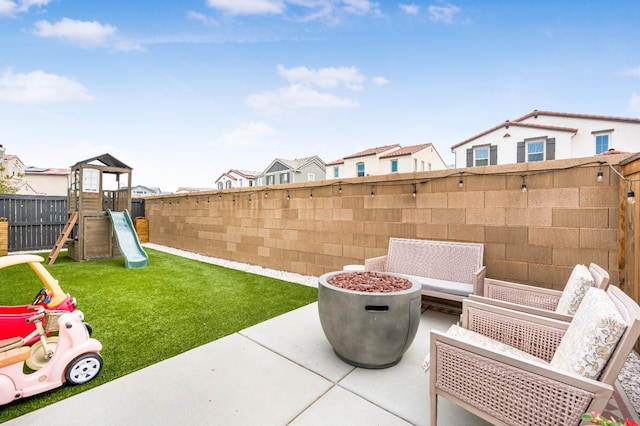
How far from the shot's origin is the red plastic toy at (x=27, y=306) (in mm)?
2182

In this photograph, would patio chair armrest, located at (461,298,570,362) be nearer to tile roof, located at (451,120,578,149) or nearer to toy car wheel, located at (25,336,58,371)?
toy car wheel, located at (25,336,58,371)

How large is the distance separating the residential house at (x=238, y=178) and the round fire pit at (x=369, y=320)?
26.3 m

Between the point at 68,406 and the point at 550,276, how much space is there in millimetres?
4826

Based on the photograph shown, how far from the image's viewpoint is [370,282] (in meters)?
2.70

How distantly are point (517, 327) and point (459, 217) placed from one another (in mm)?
2175

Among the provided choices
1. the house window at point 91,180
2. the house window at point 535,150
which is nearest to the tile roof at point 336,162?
the house window at point 535,150

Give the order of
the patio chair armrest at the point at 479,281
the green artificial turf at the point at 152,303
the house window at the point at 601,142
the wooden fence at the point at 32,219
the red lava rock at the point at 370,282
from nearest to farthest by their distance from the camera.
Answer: the red lava rock at the point at 370,282 → the green artificial turf at the point at 152,303 → the patio chair armrest at the point at 479,281 → the wooden fence at the point at 32,219 → the house window at the point at 601,142

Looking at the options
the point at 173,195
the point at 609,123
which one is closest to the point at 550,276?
the point at 173,195

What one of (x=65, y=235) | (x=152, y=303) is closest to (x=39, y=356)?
(x=152, y=303)

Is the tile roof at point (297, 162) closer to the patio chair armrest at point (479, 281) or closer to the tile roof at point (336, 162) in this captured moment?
the tile roof at point (336, 162)

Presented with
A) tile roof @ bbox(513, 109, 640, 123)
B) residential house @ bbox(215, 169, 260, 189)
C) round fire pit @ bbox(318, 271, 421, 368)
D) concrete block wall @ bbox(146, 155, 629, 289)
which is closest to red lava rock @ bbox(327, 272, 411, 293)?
round fire pit @ bbox(318, 271, 421, 368)

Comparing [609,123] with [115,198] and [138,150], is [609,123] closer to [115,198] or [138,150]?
[115,198]

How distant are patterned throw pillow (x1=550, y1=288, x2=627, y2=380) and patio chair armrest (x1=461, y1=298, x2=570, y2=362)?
48 cm

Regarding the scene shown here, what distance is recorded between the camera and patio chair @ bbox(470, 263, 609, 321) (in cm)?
207
